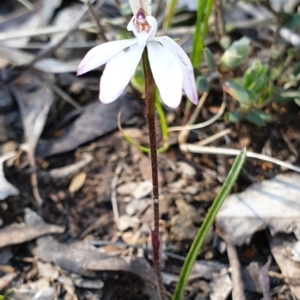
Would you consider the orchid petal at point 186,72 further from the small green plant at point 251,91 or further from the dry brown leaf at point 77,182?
the dry brown leaf at point 77,182

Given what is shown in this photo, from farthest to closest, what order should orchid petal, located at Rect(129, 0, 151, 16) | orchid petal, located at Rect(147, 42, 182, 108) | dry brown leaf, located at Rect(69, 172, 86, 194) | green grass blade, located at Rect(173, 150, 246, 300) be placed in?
dry brown leaf, located at Rect(69, 172, 86, 194) < green grass blade, located at Rect(173, 150, 246, 300) < orchid petal, located at Rect(129, 0, 151, 16) < orchid petal, located at Rect(147, 42, 182, 108)

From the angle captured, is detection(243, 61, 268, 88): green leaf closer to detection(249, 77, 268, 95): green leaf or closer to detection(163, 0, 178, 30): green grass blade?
detection(249, 77, 268, 95): green leaf

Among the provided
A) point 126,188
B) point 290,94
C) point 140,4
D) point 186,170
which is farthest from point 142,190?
point 140,4

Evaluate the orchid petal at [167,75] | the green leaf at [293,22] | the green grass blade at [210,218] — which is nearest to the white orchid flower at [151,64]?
the orchid petal at [167,75]

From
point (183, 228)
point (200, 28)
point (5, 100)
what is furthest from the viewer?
point (5, 100)

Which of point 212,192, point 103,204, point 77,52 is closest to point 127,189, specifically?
point 103,204

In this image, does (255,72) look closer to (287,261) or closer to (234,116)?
(234,116)

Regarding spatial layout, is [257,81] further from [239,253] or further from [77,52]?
[77,52]

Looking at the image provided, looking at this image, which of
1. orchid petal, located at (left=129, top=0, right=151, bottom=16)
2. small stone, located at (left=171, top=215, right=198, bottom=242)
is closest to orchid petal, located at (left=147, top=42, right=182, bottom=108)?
orchid petal, located at (left=129, top=0, right=151, bottom=16)
